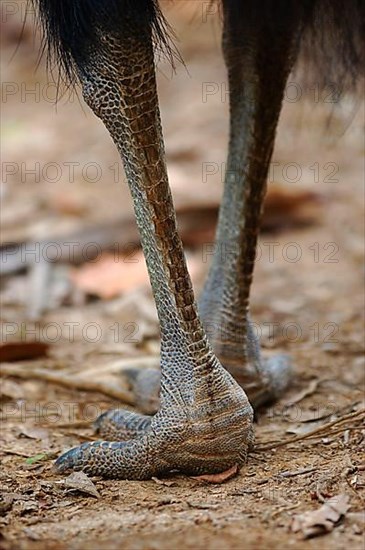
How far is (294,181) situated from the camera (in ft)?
21.6

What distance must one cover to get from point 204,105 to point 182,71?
42.8 inches

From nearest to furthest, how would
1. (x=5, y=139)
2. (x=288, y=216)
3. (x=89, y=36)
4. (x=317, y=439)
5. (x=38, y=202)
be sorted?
1. (x=89, y=36)
2. (x=317, y=439)
3. (x=288, y=216)
4. (x=38, y=202)
5. (x=5, y=139)

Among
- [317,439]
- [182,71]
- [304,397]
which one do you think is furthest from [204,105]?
[317,439]

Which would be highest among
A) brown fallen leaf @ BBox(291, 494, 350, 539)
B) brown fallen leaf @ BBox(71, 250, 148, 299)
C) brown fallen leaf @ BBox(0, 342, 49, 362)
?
brown fallen leaf @ BBox(71, 250, 148, 299)

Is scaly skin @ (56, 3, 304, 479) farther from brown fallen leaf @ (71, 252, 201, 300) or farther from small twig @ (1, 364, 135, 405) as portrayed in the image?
brown fallen leaf @ (71, 252, 201, 300)

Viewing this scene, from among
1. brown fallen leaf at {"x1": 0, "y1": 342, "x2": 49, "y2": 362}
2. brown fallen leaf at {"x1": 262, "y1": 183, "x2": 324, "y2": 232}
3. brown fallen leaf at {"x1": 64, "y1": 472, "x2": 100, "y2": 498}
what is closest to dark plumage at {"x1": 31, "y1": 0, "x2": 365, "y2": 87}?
brown fallen leaf at {"x1": 64, "y1": 472, "x2": 100, "y2": 498}

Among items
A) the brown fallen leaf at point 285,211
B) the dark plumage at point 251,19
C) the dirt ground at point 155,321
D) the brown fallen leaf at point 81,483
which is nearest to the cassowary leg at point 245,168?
the dark plumage at point 251,19

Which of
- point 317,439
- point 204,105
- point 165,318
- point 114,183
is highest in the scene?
point 204,105

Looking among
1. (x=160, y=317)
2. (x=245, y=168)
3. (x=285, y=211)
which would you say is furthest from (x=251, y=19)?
(x=285, y=211)

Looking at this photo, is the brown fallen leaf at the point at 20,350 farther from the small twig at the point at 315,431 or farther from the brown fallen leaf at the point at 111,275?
the small twig at the point at 315,431

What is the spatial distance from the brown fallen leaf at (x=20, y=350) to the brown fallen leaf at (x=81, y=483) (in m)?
1.44

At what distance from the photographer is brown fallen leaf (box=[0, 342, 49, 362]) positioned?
13.7 ft

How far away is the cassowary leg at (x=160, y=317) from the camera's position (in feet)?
8.71

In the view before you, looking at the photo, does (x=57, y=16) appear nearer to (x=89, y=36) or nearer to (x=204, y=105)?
(x=89, y=36)
